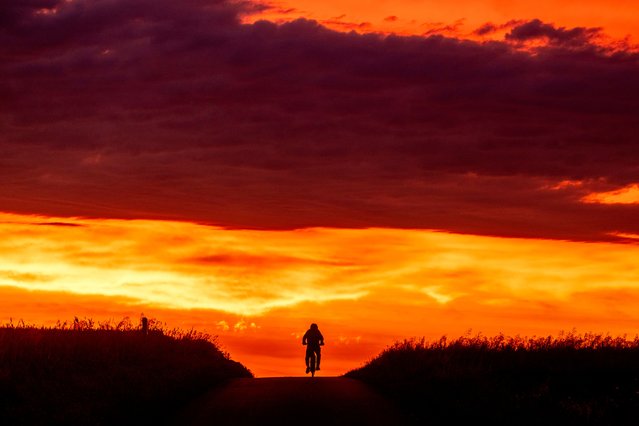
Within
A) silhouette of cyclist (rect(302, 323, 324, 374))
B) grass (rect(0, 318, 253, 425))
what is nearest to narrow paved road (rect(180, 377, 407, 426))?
grass (rect(0, 318, 253, 425))

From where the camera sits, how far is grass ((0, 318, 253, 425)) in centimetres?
1773

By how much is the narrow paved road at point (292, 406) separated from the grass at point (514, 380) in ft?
2.76

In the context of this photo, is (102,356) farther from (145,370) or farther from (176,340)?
(176,340)

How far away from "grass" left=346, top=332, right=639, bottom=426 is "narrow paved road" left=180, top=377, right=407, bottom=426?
0.84 metres

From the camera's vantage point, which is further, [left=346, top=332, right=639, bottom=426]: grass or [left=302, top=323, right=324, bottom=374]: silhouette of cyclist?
[left=302, top=323, right=324, bottom=374]: silhouette of cyclist

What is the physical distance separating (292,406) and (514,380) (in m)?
7.62

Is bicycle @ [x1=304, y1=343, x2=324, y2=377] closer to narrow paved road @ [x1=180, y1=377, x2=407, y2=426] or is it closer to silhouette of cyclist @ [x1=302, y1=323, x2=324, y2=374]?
silhouette of cyclist @ [x1=302, y1=323, x2=324, y2=374]

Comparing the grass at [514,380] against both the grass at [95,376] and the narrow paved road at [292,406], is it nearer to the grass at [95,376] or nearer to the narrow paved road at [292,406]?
the narrow paved road at [292,406]

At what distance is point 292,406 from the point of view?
64.0 ft

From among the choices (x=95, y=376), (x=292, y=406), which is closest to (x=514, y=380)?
(x=292, y=406)

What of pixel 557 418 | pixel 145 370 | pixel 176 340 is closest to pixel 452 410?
pixel 557 418

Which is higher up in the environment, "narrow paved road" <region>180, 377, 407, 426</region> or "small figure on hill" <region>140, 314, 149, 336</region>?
"small figure on hill" <region>140, 314, 149, 336</region>

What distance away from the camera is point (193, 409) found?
19.3 meters

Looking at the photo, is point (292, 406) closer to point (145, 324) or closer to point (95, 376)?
point (95, 376)
